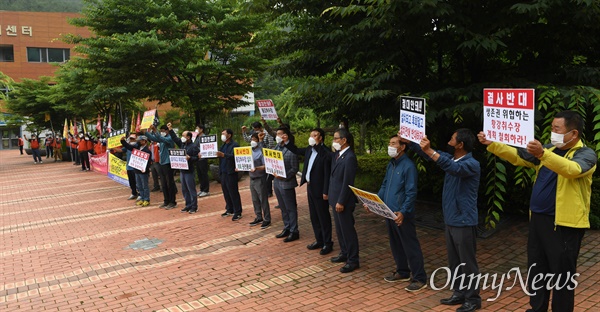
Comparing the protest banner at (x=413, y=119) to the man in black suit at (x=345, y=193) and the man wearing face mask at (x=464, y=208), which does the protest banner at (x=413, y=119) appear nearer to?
the man wearing face mask at (x=464, y=208)

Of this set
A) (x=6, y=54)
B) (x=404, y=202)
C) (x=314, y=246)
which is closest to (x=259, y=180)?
(x=314, y=246)

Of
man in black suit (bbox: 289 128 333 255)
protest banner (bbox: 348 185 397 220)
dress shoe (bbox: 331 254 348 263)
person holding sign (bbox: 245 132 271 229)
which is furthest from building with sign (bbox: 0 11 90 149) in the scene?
protest banner (bbox: 348 185 397 220)

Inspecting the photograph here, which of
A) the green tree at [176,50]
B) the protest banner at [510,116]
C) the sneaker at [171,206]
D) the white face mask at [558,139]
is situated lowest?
the sneaker at [171,206]

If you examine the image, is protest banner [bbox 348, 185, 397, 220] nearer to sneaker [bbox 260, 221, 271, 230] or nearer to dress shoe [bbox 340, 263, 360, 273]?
dress shoe [bbox 340, 263, 360, 273]

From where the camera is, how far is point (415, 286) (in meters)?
5.52

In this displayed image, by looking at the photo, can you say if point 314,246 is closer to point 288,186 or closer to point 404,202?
point 288,186

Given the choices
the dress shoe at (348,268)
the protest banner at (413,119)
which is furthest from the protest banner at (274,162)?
the protest banner at (413,119)

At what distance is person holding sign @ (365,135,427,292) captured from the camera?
543 cm

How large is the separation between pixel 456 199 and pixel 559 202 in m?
1.03

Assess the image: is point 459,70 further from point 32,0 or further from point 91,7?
point 32,0

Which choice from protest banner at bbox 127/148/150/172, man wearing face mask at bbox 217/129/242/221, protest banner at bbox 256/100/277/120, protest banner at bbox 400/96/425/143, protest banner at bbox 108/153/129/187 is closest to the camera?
protest banner at bbox 400/96/425/143

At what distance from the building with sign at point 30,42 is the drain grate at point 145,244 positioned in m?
49.9

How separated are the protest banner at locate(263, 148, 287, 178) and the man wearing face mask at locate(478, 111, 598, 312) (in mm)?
4027

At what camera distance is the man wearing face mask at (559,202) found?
3820 millimetres
